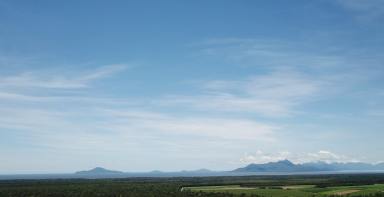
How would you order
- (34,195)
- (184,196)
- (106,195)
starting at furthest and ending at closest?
(34,195), (106,195), (184,196)

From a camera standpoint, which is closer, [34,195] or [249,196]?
[249,196]

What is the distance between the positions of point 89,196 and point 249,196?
4260 cm

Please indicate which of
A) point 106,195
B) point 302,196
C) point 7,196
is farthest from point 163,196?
point 7,196

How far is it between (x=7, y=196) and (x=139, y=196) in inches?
1593

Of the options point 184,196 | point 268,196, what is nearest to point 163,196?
point 184,196

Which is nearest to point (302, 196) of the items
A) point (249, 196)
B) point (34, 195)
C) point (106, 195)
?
point (249, 196)

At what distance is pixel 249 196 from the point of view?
361 ft

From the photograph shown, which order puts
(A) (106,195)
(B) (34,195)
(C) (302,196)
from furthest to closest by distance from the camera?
(B) (34,195) → (A) (106,195) → (C) (302,196)

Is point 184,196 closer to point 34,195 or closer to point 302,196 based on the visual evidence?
point 302,196

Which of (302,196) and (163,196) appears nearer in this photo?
(302,196)

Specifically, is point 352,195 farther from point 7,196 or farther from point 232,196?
point 7,196

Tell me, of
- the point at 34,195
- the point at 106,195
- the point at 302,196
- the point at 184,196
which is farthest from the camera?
the point at 34,195

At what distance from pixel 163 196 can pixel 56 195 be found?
3327 cm

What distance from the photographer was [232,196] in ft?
364
